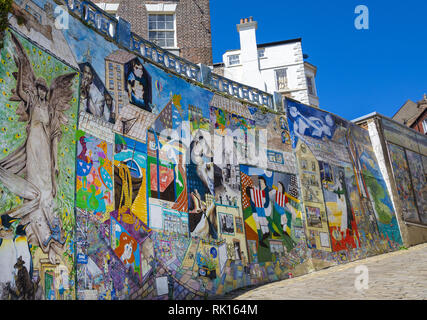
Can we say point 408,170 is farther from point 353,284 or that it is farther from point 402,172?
point 353,284

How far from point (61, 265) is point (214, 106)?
6.50 meters

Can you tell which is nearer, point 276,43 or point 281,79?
point 281,79

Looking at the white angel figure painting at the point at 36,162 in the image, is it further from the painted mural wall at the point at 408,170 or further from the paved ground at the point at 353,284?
the painted mural wall at the point at 408,170

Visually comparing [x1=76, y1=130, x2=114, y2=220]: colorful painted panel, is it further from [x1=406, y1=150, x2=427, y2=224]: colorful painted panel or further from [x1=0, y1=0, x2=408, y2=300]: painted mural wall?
[x1=406, y1=150, x2=427, y2=224]: colorful painted panel

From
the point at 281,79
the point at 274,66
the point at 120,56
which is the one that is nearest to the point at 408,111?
the point at 281,79

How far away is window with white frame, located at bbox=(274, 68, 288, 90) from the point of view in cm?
3066

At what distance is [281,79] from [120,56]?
21866 mm

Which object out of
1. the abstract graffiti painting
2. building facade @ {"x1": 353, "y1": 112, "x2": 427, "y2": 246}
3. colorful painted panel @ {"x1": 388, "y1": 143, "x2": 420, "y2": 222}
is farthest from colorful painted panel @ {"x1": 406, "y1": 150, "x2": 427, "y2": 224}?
the abstract graffiti painting

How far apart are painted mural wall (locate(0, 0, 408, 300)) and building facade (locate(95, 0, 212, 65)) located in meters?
6.30

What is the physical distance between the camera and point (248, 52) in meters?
28.2

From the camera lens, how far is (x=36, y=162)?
294 inches

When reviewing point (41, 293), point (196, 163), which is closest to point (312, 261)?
point (196, 163)

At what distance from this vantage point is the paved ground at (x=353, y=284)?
8.23 meters
